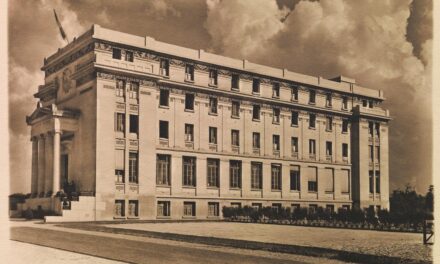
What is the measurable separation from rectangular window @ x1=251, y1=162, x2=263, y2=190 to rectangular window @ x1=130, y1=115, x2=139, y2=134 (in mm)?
10391

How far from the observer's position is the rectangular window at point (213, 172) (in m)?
39.4

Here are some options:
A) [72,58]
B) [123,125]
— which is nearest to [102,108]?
[123,125]

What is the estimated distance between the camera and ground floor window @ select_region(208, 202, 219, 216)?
39125mm

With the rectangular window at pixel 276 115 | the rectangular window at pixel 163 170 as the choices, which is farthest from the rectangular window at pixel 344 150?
the rectangular window at pixel 163 170

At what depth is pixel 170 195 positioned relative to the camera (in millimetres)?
36719

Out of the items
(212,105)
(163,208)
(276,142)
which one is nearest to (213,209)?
(163,208)

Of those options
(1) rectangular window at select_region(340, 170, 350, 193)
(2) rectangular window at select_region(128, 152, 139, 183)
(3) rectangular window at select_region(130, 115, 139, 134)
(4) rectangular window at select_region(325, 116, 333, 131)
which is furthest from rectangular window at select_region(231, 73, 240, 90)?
(1) rectangular window at select_region(340, 170, 350, 193)

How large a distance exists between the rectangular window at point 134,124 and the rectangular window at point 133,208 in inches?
171

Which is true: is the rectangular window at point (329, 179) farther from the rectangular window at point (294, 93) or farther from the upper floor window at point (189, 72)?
the upper floor window at point (189, 72)

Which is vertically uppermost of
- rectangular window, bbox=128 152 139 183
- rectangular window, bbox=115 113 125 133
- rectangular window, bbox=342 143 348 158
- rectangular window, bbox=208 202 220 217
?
rectangular window, bbox=115 113 125 133

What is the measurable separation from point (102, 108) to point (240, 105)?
1154 centimetres

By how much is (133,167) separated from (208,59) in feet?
31.0

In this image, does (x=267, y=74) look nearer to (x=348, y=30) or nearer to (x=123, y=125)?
(x=123, y=125)

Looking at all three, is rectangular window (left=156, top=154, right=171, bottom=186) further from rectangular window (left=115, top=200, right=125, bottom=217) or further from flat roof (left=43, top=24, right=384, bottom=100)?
flat roof (left=43, top=24, right=384, bottom=100)
